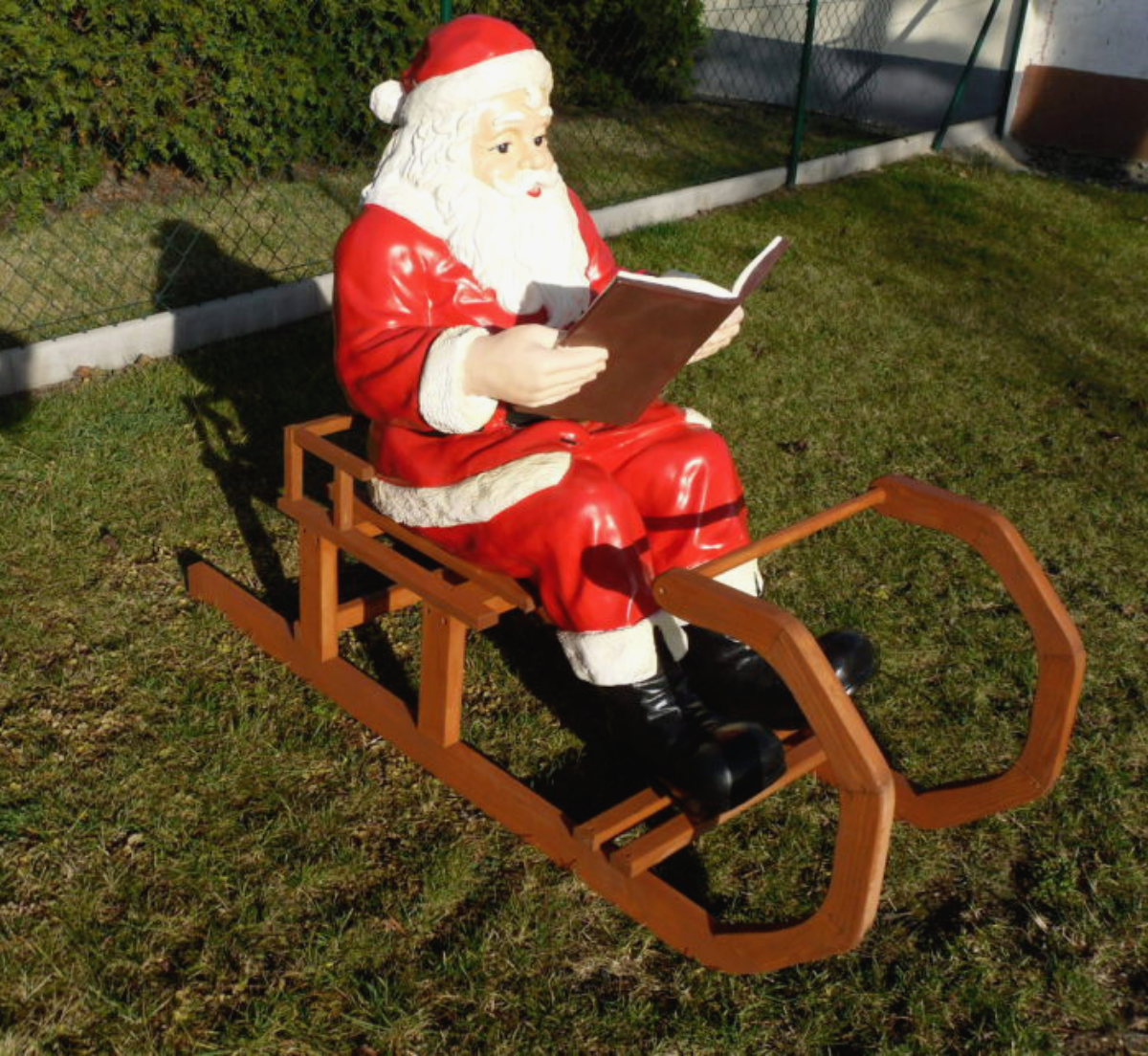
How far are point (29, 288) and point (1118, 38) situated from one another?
25.7 feet

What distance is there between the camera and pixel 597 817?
100 inches

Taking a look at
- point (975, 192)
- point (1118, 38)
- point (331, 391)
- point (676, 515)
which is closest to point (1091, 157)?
point (1118, 38)

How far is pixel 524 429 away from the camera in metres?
2.63

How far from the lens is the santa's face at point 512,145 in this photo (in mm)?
Answer: 2588

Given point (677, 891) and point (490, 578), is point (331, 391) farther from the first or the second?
point (677, 891)

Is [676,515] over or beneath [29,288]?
over

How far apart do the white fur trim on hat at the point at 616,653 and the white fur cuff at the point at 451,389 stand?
477 mm

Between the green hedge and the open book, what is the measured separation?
3949 mm

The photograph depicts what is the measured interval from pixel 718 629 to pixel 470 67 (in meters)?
1.26

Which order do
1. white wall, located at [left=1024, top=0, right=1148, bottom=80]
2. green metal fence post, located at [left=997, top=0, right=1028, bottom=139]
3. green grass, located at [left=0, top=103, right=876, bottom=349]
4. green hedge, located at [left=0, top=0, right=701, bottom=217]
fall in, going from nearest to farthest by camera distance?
green grass, located at [left=0, top=103, right=876, bottom=349], green hedge, located at [left=0, top=0, right=701, bottom=217], white wall, located at [left=1024, top=0, right=1148, bottom=80], green metal fence post, located at [left=997, top=0, right=1028, bottom=139]

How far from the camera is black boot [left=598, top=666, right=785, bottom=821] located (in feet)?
8.03

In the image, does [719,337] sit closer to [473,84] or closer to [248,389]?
[473,84]

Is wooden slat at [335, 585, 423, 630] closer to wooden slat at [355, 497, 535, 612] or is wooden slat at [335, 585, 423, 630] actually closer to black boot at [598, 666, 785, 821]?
wooden slat at [355, 497, 535, 612]

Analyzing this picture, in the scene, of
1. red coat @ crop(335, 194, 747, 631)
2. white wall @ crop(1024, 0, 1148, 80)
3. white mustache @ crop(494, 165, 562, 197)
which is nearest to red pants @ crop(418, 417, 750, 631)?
red coat @ crop(335, 194, 747, 631)
